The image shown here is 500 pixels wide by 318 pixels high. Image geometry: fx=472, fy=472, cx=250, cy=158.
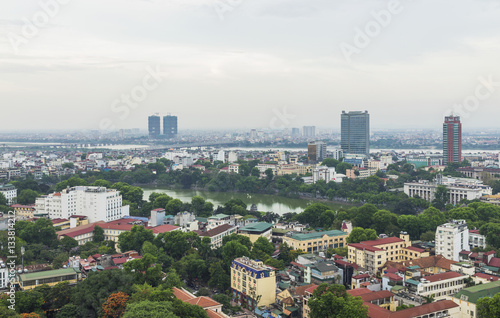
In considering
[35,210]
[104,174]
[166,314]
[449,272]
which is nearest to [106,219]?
[35,210]

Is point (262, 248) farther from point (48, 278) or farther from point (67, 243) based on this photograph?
point (67, 243)

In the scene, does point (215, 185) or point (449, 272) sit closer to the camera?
point (449, 272)

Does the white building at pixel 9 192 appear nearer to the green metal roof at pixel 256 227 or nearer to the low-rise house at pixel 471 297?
the green metal roof at pixel 256 227

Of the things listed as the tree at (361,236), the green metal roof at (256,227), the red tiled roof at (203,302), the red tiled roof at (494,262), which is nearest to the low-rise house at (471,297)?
the red tiled roof at (494,262)

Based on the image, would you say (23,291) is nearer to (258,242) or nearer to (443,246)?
(258,242)

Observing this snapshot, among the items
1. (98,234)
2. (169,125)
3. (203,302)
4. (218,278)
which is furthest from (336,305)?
(169,125)

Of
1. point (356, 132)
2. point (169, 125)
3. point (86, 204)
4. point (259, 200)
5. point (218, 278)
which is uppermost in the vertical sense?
point (169, 125)

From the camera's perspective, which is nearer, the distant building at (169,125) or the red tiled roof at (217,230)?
the red tiled roof at (217,230)
